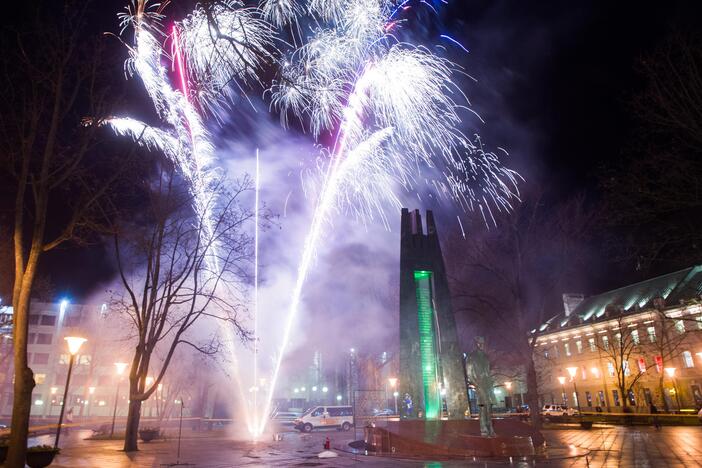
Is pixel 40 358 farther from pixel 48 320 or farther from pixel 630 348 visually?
pixel 630 348

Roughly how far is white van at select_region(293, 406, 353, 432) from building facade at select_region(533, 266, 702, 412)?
1757 centimetres

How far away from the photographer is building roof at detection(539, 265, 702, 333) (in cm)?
4544

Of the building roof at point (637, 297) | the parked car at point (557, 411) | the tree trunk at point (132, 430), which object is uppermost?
the building roof at point (637, 297)

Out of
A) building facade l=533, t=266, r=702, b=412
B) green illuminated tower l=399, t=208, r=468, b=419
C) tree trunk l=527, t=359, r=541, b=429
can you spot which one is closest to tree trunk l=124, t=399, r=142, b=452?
green illuminated tower l=399, t=208, r=468, b=419

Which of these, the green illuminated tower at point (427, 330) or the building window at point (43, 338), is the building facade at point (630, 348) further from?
the building window at point (43, 338)

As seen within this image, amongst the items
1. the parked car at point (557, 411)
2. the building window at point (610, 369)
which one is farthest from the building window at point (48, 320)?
the building window at point (610, 369)

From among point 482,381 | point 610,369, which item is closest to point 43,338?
point 482,381

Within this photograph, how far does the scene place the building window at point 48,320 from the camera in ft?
211

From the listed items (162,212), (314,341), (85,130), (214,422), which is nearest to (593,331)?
(314,341)

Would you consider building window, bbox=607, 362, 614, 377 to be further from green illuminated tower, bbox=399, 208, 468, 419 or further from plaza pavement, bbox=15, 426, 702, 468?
plaza pavement, bbox=15, 426, 702, 468

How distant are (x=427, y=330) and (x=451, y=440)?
10218mm

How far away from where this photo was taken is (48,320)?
64.5 m

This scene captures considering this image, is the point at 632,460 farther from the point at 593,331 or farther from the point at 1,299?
the point at 593,331

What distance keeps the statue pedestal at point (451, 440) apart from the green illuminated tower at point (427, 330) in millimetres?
3835
